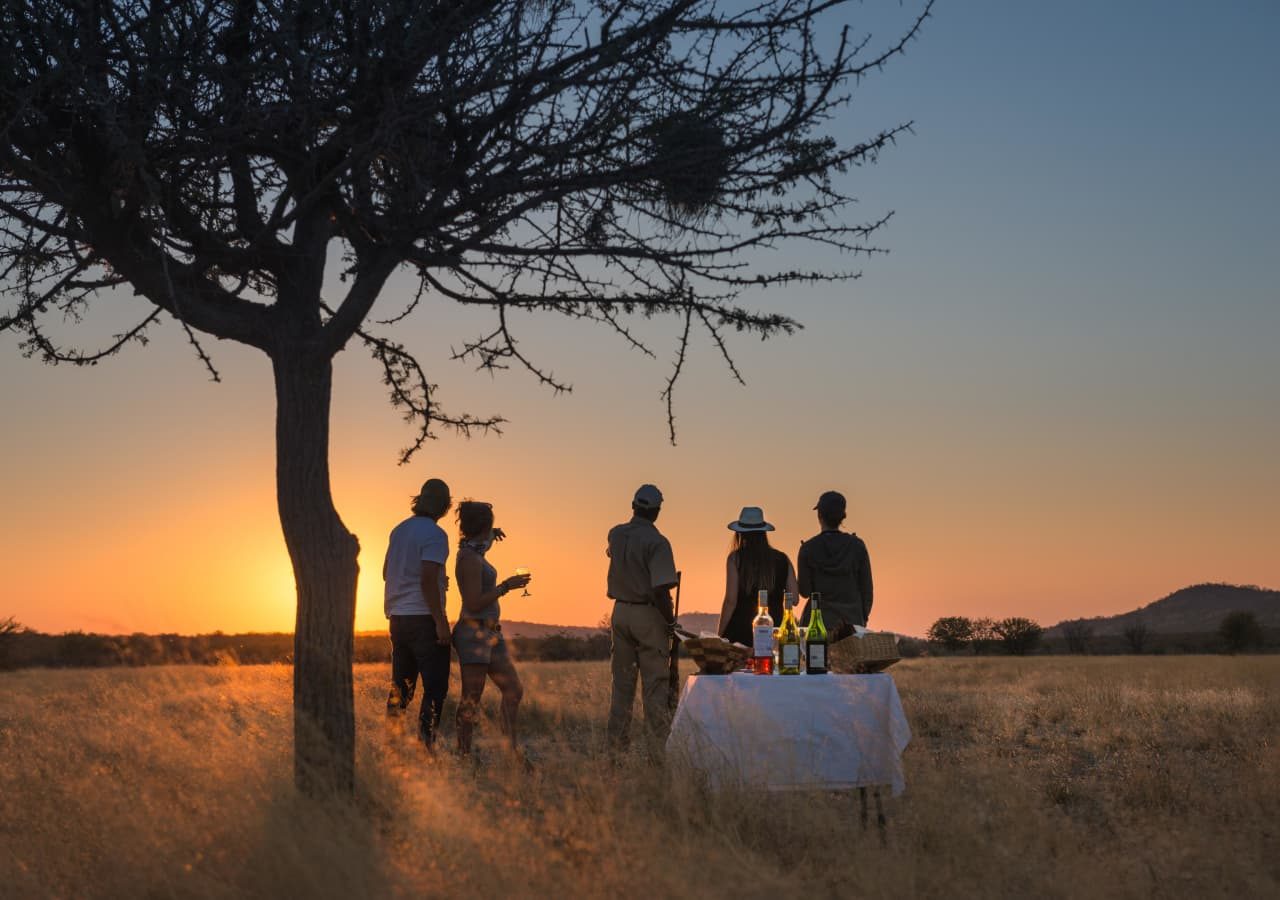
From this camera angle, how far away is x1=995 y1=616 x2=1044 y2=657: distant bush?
2621 inches

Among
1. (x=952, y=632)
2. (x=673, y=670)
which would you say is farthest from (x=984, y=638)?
(x=673, y=670)

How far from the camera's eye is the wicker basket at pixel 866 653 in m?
7.74

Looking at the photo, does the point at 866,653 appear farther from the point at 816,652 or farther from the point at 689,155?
the point at 689,155

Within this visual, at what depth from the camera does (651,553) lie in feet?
32.9

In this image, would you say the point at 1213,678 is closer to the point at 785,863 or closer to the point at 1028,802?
the point at 1028,802

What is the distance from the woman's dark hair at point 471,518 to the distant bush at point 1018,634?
199 feet

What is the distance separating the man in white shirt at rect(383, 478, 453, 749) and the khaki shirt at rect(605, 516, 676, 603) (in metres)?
1.40

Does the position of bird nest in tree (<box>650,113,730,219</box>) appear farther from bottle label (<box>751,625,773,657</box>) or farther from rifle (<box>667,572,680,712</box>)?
rifle (<box>667,572,680,712</box>)

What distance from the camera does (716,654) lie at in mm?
7703

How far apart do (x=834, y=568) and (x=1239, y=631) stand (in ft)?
225

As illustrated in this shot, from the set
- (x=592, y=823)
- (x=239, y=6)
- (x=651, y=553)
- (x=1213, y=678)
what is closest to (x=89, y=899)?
(x=592, y=823)

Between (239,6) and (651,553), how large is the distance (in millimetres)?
4882

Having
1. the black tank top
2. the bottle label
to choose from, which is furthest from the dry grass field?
the black tank top

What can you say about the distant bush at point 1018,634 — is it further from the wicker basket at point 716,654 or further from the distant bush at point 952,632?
the wicker basket at point 716,654
